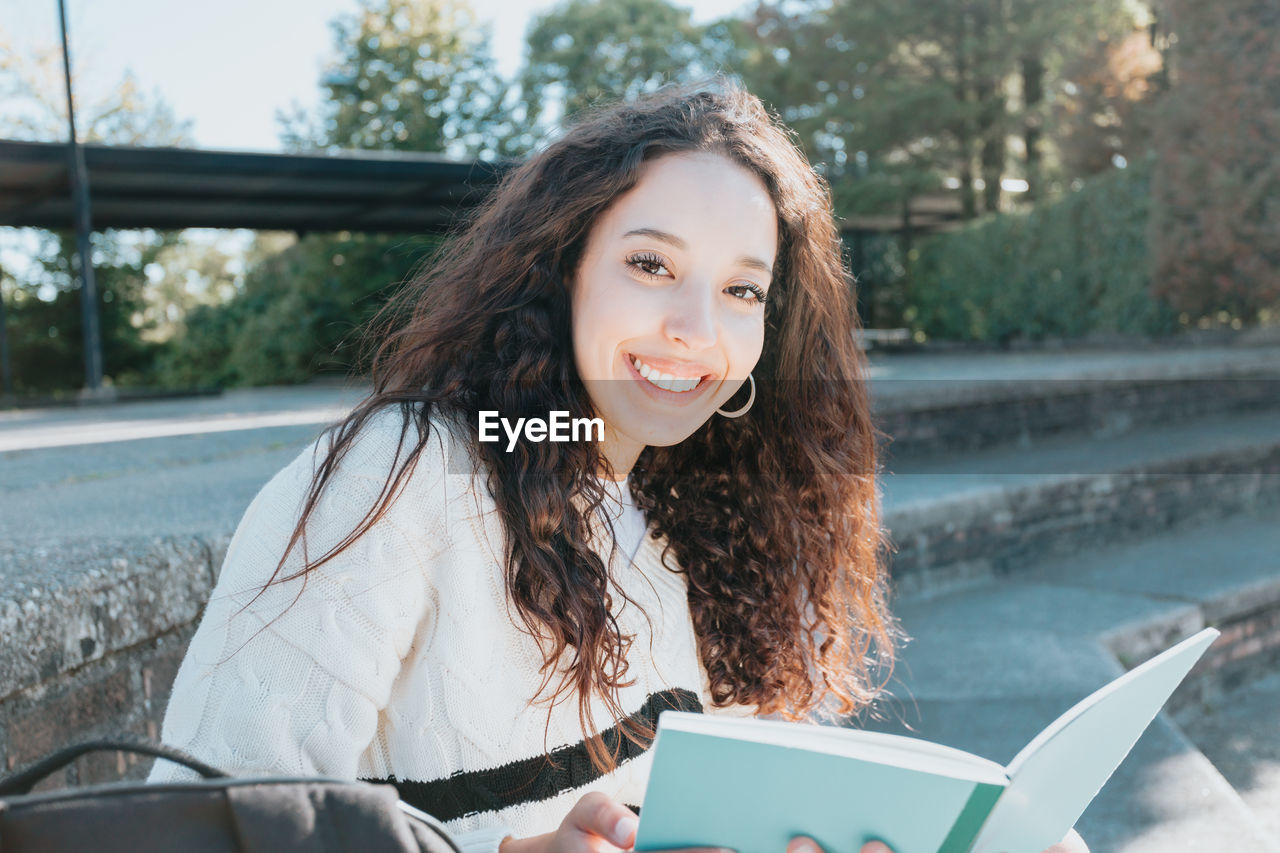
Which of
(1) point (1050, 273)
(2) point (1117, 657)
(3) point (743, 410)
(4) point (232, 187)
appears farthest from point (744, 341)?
(1) point (1050, 273)

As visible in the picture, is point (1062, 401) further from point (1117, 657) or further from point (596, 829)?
point (596, 829)

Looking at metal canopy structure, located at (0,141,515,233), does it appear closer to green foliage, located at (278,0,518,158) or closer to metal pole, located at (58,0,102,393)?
metal pole, located at (58,0,102,393)

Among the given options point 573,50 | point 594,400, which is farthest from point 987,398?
point 573,50

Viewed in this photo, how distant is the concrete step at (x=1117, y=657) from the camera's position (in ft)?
7.39

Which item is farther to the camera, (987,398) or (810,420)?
(987,398)

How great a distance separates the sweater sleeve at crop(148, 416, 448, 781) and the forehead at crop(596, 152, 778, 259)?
0.49 meters

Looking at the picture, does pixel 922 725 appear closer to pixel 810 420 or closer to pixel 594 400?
pixel 810 420

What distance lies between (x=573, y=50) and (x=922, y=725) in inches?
953

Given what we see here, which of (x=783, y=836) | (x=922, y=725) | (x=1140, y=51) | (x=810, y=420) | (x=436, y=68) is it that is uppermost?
(x=436, y=68)

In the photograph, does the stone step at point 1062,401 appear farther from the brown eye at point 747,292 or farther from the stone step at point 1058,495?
the brown eye at point 747,292

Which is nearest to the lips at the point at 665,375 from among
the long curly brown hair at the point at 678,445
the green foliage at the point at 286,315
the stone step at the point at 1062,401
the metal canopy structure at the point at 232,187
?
the long curly brown hair at the point at 678,445

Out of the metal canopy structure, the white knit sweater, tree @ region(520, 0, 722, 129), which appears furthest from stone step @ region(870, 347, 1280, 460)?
tree @ region(520, 0, 722, 129)

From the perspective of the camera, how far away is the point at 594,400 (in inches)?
57.9

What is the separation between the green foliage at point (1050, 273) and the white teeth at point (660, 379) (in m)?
10.8
